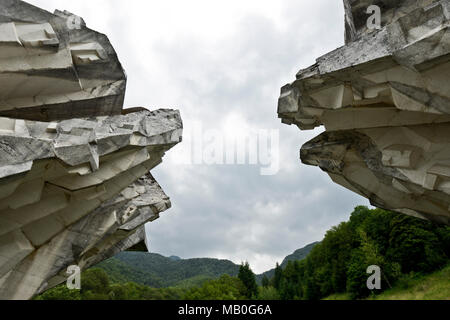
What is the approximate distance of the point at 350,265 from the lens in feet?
124

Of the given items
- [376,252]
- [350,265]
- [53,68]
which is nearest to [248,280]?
[350,265]

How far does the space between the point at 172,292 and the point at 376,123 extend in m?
63.2

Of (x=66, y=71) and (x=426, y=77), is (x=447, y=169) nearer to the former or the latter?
(x=426, y=77)

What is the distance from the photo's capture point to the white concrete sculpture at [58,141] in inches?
377

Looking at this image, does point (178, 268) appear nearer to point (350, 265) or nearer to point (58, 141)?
point (350, 265)

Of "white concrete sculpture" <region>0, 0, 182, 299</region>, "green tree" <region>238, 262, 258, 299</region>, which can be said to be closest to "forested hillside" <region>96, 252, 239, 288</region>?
"green tree" <region>238, 262, 258, 299</region>

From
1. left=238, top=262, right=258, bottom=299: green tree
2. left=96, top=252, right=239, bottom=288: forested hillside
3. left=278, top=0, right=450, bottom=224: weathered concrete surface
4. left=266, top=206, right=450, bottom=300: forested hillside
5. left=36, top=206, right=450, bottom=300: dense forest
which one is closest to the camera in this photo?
left=278, top=0, right=450, bottom=224: weathered concrete surface

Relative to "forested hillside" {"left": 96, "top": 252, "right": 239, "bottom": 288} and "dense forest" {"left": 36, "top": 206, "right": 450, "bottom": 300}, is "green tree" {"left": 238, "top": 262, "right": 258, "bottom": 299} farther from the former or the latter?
"forested hillside" {"left": 96, "top": 252, "right": 239, "bottom": 288}

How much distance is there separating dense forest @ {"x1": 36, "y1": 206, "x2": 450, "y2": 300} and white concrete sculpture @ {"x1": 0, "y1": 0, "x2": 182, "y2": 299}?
2699 centimetres

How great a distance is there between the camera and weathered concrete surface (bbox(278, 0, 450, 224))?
8.73 m

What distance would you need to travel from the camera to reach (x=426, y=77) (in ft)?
29.5

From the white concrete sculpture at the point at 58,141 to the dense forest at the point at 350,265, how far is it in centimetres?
2699

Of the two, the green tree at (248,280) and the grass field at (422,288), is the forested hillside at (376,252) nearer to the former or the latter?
the grass field at (422,288)

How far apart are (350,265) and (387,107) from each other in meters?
31.4
